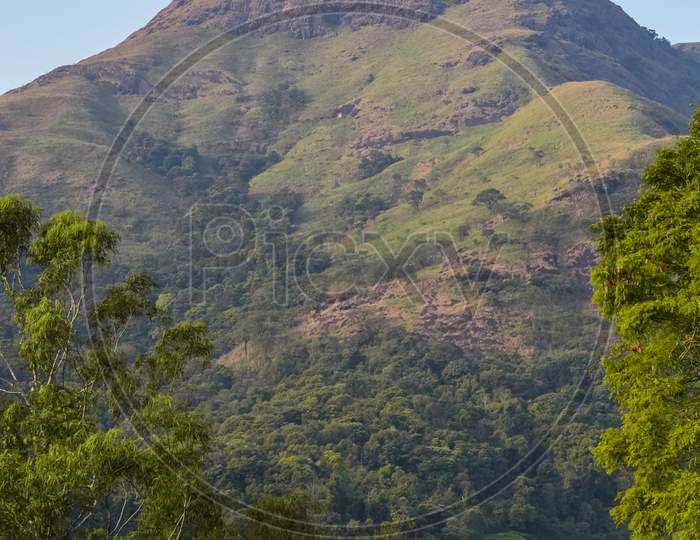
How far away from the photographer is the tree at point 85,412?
46.9 ft

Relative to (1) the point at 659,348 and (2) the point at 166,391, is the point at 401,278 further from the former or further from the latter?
(1) the point at 659,348

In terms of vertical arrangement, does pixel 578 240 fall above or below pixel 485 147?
below

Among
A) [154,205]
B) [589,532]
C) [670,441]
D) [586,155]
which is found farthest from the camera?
Result: [154,205]

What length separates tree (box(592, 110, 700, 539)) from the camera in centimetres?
1207

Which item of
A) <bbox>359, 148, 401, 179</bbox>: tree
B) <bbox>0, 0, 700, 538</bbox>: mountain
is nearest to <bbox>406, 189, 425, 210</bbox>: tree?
<bbox>0, 0, 700, 538</bbox>: mountain

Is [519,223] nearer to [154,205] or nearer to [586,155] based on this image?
[586,155]

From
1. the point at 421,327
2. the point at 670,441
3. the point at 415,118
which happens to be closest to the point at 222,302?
the point at 421,327

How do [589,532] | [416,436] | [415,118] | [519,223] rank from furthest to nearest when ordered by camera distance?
[415,118] < [519,223] < [416,436] < [589,532]

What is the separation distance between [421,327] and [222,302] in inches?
1267

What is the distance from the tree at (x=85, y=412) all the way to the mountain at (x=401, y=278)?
21226mm

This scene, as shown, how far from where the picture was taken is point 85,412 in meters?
16.5

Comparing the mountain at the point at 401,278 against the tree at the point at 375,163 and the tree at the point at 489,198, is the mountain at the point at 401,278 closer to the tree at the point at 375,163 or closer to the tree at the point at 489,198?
the tree at the point at 489,198

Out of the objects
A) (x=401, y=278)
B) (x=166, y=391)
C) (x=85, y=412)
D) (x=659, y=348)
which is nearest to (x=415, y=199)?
(x=401, y=278)

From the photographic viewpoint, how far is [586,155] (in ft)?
458
